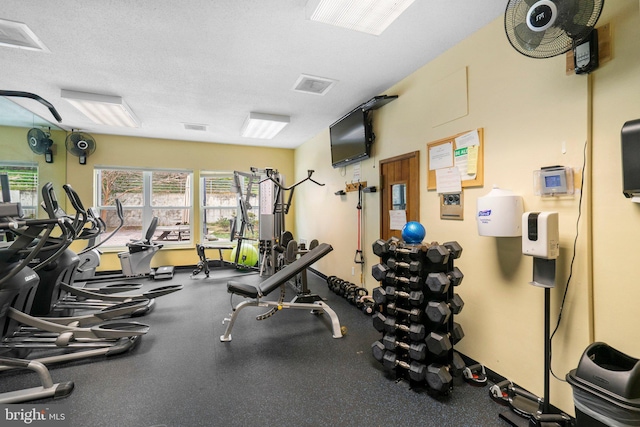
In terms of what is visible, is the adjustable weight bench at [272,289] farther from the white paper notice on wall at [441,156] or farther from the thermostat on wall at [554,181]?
the thermostat on wall at [554,181]

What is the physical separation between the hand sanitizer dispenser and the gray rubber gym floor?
107cm

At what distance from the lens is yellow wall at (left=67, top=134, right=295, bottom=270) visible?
17.4 ft

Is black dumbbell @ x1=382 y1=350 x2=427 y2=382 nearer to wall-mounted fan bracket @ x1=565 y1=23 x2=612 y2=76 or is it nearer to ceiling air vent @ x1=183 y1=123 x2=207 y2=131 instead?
wall-mounted fan bracket @ x1=565 y1=23 x2=612 y2=76

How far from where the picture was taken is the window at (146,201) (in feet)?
18.3

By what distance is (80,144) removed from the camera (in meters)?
5.11

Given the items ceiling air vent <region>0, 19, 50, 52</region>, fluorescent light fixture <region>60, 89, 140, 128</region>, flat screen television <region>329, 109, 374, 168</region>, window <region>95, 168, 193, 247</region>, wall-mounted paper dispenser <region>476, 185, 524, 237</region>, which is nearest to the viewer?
wall-mounted paper dispenser <region>476, 185, 524, 237</region>

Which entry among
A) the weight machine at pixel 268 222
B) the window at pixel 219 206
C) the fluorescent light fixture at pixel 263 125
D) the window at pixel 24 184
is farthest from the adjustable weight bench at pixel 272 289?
the window at pixel 24 184

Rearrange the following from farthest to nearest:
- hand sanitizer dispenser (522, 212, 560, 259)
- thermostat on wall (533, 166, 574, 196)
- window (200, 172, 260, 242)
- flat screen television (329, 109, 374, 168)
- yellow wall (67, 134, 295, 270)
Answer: window (200, 172, 260, 242) < yellow wall (67, 134, 295, 270) < flat screen television (329, 109, 374, 168) < thermostat on wall (533, 166, 574, 196) < hand sanitizer dispenser (522, 212, 560, 259)

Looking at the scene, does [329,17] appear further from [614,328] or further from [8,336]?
[8,336]

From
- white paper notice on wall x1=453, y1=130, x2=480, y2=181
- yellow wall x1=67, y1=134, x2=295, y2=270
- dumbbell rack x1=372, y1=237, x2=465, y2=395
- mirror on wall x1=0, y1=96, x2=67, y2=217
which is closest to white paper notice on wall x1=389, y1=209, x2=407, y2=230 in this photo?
white paper notice on wall x1=453, y1=130, x2=480, y2=181

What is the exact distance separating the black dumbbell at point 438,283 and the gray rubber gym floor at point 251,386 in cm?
75

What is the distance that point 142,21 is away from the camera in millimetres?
2125

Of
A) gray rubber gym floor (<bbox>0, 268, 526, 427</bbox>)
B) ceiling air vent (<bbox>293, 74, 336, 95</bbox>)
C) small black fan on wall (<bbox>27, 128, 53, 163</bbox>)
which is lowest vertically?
gray rubber gym floor (<bbox>0, 268, 526, 427</bbox>)

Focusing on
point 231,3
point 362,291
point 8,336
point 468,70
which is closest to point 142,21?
→ point 231,3
